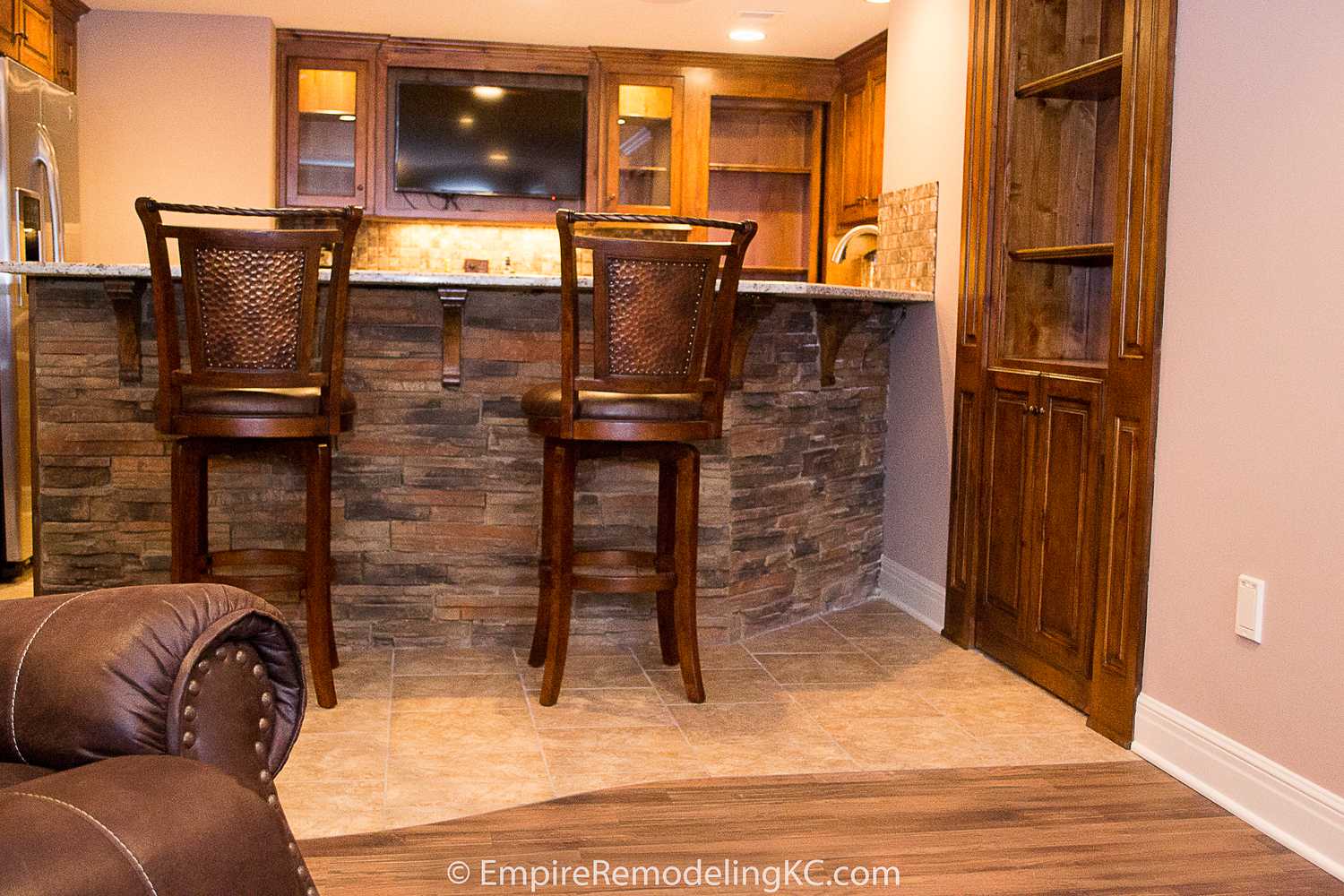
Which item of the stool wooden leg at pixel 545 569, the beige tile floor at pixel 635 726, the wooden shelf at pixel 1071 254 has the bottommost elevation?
the beige tile floor at pixel 635 726

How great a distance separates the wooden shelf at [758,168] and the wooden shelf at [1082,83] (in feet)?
9.72

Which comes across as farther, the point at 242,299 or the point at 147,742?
the point at 242,299

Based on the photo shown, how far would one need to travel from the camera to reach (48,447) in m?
3.38

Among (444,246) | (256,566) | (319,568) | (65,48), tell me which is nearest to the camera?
(319,568)

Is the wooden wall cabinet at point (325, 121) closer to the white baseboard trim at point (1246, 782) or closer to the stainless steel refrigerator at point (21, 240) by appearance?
the stainless steel refrigerator at point (21, 240)

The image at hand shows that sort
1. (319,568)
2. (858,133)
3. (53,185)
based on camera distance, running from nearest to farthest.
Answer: (319,568)
(53,185)
(858,133)

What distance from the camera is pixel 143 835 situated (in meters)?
1.04

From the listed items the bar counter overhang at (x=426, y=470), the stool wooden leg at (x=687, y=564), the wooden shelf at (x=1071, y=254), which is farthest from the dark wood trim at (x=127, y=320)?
the wooden shelf at (x=1071, y=254)

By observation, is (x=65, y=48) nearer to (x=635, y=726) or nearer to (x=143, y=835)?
(x=635, y=726)

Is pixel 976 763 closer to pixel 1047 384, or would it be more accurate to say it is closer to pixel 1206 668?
pixel 1206 668

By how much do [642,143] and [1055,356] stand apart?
320 centimetres

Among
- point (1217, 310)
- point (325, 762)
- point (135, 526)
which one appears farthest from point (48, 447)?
point (1217, 310)

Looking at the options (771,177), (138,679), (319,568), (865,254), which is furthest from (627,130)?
(138,679)

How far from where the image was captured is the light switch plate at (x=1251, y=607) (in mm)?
2439
